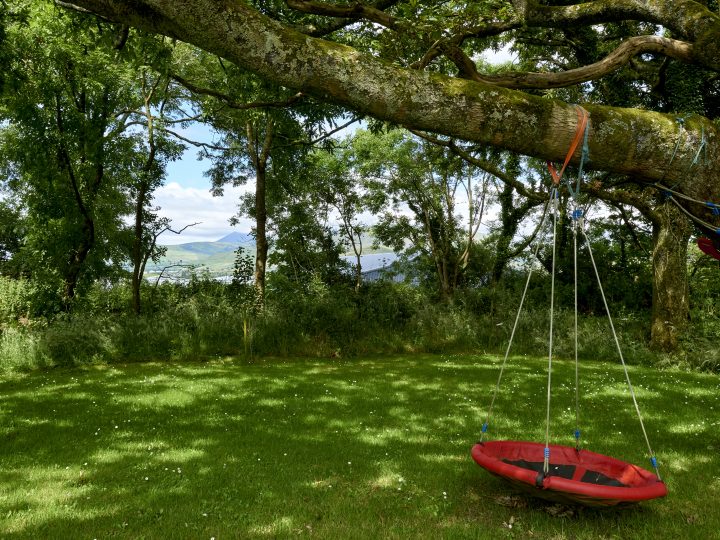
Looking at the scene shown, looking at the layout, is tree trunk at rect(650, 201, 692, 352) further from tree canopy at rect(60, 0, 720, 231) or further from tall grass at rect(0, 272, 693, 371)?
tree canopy at rect(60, 0, 720, 231)

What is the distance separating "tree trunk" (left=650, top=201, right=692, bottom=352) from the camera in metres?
12.4

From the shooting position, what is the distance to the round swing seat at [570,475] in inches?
133

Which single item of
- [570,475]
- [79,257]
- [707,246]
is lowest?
[570,475]

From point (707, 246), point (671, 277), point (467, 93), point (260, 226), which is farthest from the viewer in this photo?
point (260, 226)

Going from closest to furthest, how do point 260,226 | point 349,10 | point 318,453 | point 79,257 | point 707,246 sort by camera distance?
point 707,246
point 318,453
point 349,10
point 79,257
point 260,226

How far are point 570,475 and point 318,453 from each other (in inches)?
107

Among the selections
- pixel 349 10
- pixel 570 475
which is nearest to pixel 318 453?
pixel 570 475

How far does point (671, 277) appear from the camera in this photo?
12.5m

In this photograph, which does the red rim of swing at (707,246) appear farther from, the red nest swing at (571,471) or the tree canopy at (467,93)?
the tree canopy at (467,93)

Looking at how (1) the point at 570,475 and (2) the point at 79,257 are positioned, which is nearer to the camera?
(1) the point at 570,475

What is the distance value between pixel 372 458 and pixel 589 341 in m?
10.3

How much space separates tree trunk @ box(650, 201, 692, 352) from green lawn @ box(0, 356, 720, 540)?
233 centimetres

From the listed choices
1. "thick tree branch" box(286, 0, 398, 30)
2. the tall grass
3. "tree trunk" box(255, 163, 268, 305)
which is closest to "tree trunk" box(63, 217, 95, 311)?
the tall grass

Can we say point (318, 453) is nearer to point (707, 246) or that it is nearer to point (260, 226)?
point (707, 246)
